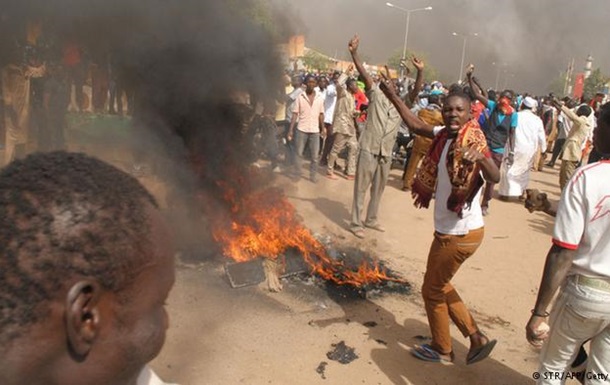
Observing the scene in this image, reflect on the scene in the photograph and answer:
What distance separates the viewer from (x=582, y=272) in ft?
7.44

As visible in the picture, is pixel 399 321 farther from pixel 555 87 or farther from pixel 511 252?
pixel 555 87

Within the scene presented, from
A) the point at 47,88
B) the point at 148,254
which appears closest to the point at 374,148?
the point at 47,88

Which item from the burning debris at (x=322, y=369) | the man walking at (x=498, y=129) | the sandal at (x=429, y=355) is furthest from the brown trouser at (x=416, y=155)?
the burning debris at (x=322, y=369)

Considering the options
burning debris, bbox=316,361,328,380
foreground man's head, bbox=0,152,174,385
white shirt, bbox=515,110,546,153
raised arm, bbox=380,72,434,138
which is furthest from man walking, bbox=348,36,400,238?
foreground man's head, bbox=0,152,174,385

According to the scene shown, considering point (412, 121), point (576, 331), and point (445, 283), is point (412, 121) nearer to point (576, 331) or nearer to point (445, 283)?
point (445, 283)

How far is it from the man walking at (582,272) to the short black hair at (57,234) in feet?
6.78

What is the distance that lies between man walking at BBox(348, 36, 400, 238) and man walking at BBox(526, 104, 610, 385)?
3761 millimetres

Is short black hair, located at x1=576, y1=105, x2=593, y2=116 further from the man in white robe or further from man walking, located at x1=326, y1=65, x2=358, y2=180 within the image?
man walking, located at x1=326, y1=65, x2=358, y2=180

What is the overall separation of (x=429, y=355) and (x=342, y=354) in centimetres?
64

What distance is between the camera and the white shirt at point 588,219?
215 centimetres

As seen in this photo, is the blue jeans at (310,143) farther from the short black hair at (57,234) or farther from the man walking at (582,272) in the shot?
the short black hair at (57,234)

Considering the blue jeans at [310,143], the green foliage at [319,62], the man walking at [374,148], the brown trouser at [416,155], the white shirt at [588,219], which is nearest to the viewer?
the white shirt at [588,219]

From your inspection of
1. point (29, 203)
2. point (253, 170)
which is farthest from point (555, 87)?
point (29, 203)

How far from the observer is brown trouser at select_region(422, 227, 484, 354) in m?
3.12
